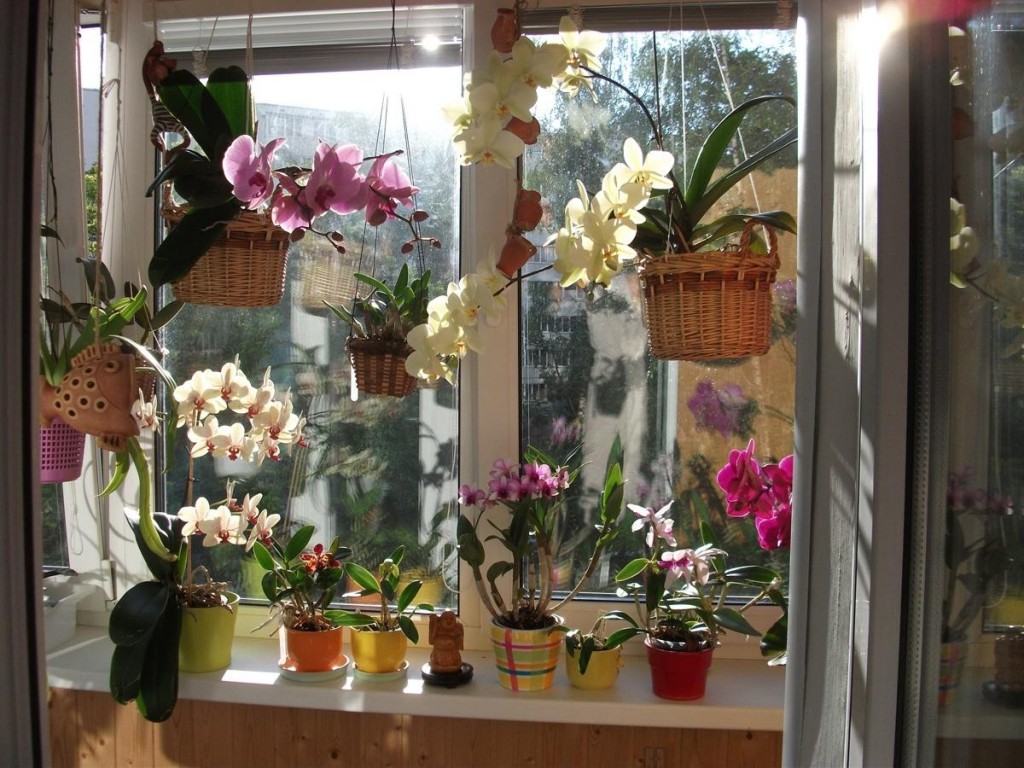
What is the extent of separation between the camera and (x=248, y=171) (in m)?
1.47

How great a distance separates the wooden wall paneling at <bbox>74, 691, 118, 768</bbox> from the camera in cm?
208

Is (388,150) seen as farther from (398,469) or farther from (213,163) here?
(398,469)

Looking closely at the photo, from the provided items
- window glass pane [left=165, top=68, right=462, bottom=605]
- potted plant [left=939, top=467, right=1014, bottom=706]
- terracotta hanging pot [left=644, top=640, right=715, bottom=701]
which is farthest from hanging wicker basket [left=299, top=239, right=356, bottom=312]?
potted plant [left=939, top=467, right=1014, bottom=706]

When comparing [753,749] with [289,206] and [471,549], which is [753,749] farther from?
[289,206]

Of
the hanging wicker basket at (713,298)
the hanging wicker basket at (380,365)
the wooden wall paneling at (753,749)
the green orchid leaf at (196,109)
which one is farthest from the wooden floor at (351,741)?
the green orchid leaf at (196,109)

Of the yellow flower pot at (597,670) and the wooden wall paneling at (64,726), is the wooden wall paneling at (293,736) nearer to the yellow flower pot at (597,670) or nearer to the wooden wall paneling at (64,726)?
the wooden wall paneling at (64,726)

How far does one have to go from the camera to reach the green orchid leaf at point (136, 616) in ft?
6.12

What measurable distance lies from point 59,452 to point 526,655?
A: 0.99 meters

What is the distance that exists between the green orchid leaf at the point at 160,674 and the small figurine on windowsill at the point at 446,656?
51 cm

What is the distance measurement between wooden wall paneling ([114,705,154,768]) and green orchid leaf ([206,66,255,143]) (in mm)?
1305

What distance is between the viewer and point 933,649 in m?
1.12

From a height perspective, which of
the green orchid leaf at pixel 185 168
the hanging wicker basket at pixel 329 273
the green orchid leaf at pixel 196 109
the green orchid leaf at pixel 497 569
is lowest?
the green orchid leaf at pixel 497 569

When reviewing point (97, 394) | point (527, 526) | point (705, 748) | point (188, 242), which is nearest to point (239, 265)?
point (188, 242)

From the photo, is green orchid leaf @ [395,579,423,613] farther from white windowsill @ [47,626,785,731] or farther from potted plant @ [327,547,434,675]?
white windowsill @ [47,626,785,731]
